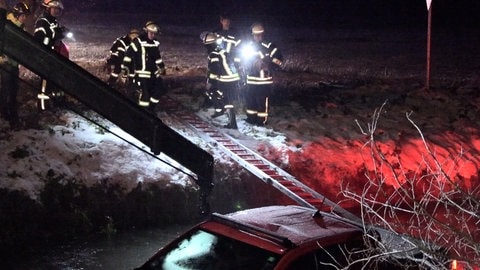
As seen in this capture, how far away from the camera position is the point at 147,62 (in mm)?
11383

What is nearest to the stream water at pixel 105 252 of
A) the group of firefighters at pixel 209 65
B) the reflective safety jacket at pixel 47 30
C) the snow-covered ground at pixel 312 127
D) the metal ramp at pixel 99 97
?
the snow-covered ground at pixel 312 127

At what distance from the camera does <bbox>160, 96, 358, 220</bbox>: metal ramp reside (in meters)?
8.45

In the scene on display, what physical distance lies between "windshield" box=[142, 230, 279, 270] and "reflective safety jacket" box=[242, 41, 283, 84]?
23.1 ft

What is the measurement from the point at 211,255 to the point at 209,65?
292 inches

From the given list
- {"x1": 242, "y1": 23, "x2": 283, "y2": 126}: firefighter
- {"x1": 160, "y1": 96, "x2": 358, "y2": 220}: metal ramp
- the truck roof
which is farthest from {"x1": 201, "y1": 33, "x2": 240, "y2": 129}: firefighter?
the truck roof

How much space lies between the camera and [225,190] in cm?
1029

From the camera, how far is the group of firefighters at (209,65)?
10.8 meters

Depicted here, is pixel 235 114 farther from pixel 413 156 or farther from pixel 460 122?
pixel 460 122

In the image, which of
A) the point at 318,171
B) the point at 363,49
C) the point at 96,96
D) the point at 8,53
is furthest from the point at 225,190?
the point at 363,49

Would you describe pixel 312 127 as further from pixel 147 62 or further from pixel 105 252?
pixel 105 252

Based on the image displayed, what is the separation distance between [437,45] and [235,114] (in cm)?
1787

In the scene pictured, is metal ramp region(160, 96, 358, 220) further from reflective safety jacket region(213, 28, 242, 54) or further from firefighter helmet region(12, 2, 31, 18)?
firefighter helmet region(12, 2, 31, 18)

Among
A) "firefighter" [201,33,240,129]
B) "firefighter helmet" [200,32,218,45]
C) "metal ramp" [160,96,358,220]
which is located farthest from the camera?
"firefighter" [201,33,240,129]

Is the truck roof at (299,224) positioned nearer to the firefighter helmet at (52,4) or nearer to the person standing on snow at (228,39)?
the person standing on snow at (228,39)
